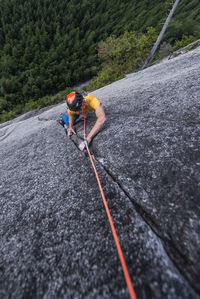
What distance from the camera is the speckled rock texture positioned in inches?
56.3

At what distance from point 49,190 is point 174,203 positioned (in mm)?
2214

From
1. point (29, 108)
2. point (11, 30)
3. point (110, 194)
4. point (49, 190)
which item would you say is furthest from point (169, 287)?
point (11, 30)

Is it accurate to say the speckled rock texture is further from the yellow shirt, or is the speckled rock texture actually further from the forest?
the forest

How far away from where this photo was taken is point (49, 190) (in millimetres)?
2719

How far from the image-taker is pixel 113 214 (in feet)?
6.50

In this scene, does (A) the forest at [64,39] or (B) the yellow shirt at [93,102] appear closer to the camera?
(B) the yellow shirt at [93,102]

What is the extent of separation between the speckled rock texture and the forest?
21.1 meters

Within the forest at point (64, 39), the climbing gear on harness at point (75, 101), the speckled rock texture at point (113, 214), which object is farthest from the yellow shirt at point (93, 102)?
the forest at point (64, 39)

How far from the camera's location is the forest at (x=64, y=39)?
27.6 m

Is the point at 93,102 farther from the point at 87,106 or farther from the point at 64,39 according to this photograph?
the point at 64,39

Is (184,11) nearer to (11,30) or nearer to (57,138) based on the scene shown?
(11,30)

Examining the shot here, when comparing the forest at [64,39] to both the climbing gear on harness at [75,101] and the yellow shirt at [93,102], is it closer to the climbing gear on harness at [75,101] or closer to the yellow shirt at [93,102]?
the yellow shirt at [93,102]

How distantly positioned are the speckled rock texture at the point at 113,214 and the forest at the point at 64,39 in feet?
69.2

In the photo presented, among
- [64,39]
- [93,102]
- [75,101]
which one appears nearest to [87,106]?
[93,102]
